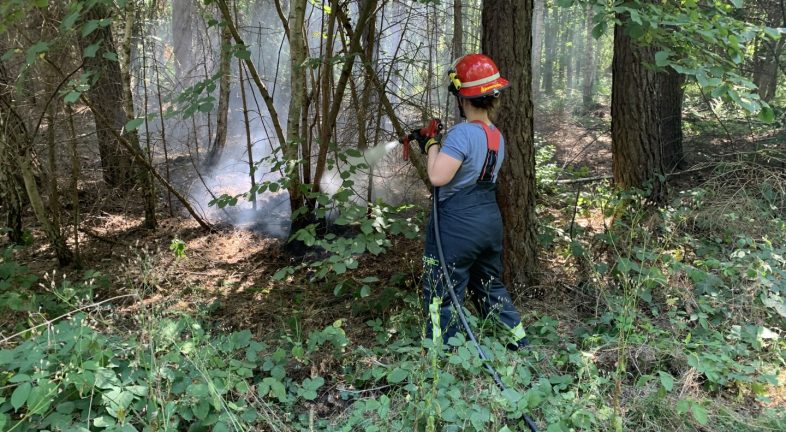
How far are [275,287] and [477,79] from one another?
287 cm

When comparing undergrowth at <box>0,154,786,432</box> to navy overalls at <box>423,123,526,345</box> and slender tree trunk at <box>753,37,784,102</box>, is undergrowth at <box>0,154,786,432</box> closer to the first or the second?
navy overalls at <box>423,123,526,345</box>

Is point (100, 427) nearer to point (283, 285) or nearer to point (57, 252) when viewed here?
point (283, 285)

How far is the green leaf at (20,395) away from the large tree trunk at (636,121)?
578cm

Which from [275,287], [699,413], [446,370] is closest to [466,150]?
[446,370]

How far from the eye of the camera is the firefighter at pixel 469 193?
2844 mm

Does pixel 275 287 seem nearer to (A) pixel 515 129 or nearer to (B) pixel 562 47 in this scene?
(A) pixel 515 129

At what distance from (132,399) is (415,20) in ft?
16.1

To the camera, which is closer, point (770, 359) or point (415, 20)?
point (770, 359)

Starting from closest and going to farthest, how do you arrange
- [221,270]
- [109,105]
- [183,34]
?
[221,270] → [109,105] → [183,34]

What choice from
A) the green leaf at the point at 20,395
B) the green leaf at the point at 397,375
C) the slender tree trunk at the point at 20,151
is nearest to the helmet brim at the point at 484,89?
the green leaf at the point at 397,375

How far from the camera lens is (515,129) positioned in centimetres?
362

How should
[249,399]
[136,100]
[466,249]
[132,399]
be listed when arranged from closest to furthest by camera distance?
1. [132,399]
2. [249,399]
3. [466,249]
4. [136,100]

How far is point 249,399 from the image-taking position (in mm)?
2670

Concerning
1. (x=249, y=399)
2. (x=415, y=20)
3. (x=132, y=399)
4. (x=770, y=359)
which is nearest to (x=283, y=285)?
(x=249, y=399)
